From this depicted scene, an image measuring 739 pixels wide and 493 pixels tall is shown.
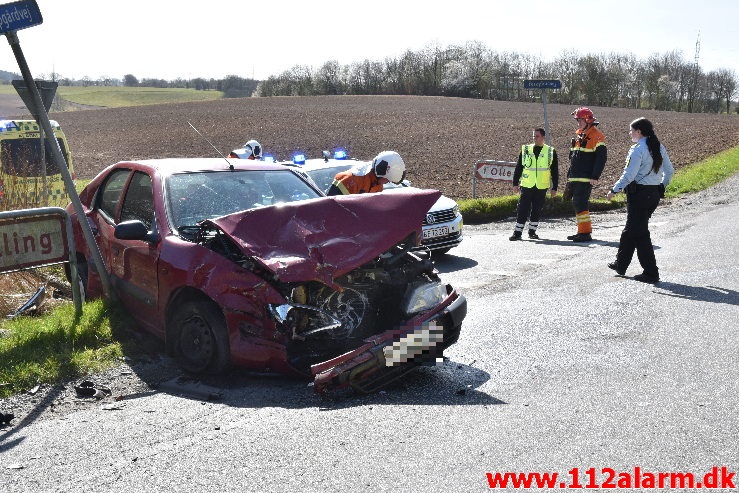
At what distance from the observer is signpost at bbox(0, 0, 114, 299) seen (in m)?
5.98

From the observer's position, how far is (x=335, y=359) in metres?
4.72

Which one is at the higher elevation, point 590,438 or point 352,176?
point 352,176

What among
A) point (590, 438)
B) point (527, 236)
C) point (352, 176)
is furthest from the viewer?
point (527, 236)

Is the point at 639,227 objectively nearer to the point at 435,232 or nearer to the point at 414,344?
the point at 435,232

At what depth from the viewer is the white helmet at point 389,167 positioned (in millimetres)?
7879

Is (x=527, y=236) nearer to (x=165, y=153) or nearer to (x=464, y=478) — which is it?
(x=464, y=478)

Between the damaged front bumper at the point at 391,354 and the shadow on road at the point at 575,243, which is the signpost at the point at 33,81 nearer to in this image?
the damaged front bumper at the point at 391,354

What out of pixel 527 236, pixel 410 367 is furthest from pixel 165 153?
pixel 410 367

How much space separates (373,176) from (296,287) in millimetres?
3266

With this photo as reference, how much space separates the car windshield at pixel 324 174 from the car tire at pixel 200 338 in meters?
5.92

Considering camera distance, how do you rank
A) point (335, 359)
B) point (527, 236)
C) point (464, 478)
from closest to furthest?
point (464, 478), point (335, 359), point (527, 236)

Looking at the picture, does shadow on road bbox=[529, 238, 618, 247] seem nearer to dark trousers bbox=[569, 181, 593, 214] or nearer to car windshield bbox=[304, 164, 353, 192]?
dark trousers bbox=[569, 181, 593, 214]

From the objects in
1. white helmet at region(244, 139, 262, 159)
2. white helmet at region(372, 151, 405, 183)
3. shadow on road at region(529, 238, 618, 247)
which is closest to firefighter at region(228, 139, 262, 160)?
white helmet at region(244, 139, 262, 159)

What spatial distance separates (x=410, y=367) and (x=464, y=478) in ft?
4.93
